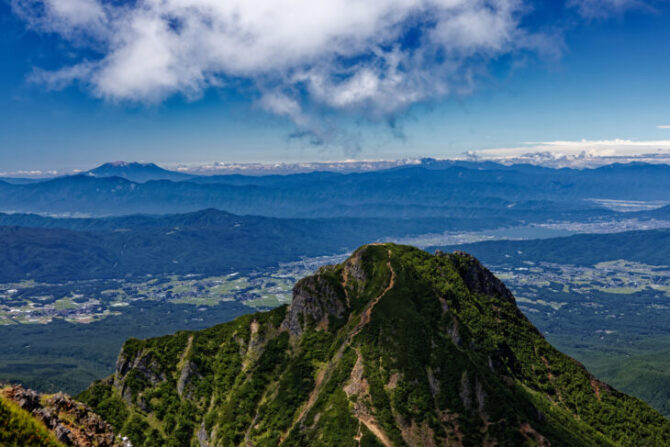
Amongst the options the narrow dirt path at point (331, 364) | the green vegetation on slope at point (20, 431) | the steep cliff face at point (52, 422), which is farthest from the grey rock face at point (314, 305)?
the green vegetation on slope at point (20, 431)

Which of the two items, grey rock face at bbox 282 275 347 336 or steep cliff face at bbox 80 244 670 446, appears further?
grey rock face at bbox 282 275 347 336

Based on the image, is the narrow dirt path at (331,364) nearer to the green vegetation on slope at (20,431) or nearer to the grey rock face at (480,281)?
the grey rock face at (480,281)

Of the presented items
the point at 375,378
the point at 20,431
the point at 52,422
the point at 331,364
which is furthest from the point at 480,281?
the point at 20,431

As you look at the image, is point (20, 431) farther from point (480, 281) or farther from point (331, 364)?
point (480, 281)

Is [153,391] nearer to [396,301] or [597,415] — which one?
[396,301]

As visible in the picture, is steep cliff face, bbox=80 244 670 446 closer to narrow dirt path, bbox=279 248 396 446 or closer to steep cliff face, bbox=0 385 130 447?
narrow dirt path, bbox=279 248 396 446

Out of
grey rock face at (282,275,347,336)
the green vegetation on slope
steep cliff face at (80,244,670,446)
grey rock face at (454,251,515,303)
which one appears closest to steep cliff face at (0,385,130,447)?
the green vegetation on slope

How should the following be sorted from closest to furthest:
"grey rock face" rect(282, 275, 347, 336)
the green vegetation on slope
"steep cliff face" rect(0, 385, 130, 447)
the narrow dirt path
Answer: the green vegetation on slope → "steep cliff face" rect(0, 385, 130, 447) → the narrow dirt path → "grey rock face" rect(282, 275, 347, 336)
